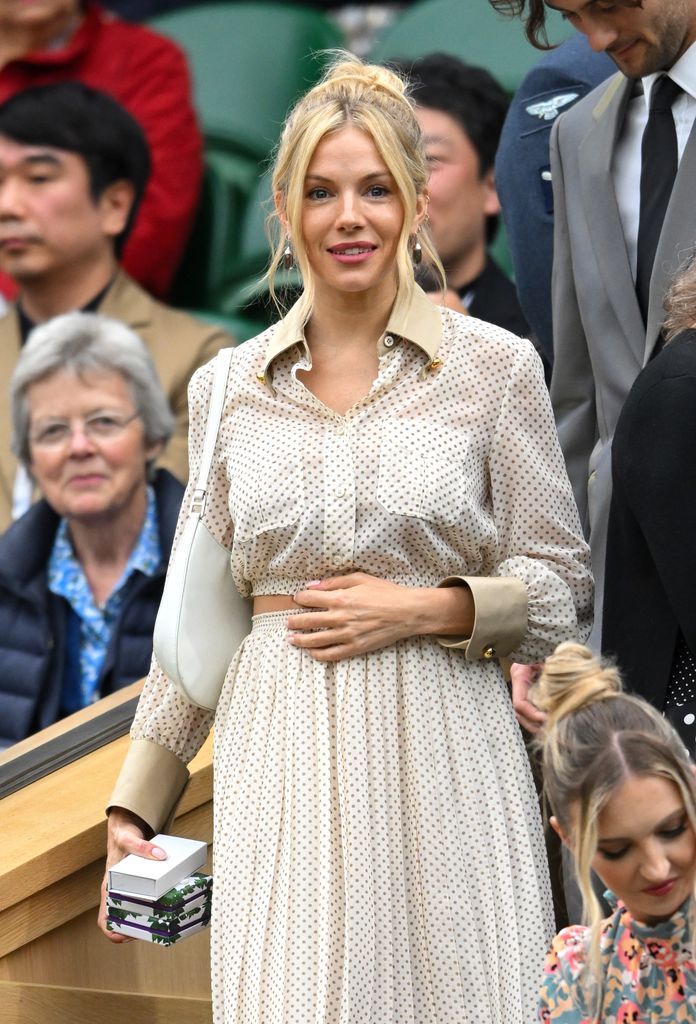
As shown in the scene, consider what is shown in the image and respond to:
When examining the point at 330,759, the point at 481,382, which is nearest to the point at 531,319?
the point at 481,382

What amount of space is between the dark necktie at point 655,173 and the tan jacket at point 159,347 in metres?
2.01

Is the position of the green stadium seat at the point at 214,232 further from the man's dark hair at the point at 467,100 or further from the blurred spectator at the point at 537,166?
the blurred spectator at the point at 537,166

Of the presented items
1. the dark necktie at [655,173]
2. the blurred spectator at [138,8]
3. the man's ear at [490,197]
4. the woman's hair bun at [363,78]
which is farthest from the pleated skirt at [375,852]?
the blurred spectator at [138,8]

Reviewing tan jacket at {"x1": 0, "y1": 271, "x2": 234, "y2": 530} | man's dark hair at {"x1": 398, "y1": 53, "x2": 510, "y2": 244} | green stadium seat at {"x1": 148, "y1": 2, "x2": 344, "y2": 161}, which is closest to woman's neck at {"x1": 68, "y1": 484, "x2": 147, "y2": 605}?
tan jacket at {"x1": 0, "y1": 271, "x2": 234, "y2": 530}

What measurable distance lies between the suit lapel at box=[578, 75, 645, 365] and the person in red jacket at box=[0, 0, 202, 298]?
2.26m

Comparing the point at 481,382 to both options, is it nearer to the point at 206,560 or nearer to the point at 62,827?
the point at 206,560

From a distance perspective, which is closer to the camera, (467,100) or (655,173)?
(655,173)

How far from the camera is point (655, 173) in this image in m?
3.41

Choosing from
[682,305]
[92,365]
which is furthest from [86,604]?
[682,305]

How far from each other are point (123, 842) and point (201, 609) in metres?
0.40

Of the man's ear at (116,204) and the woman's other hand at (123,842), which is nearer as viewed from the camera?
the woman's other hand at (123,842)

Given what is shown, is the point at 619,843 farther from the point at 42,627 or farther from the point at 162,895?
the point at 42,627

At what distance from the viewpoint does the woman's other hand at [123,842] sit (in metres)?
2.94

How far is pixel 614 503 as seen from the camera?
271 centimetres
